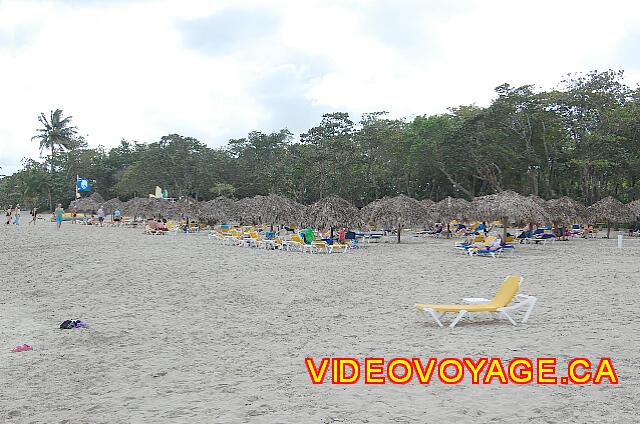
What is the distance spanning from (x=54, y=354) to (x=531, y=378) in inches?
210

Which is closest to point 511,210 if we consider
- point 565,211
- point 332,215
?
point 565,211

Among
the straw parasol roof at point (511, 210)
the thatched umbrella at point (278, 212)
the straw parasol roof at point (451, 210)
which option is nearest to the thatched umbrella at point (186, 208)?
the thatched umbrella at point (278, 212)

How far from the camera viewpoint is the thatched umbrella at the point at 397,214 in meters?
22.8

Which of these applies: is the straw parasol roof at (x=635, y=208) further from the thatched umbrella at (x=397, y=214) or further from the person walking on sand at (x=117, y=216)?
the person walking on sand at (x=117, y=216)

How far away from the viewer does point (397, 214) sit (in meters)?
22.8

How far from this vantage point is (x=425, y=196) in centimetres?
4616

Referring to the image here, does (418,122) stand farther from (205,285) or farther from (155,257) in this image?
(205,285)

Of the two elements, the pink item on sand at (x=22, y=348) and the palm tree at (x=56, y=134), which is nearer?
the pink item on sand at (x=22, y=348)

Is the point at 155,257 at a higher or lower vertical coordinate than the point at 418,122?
lower

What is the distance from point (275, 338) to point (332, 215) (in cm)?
1471

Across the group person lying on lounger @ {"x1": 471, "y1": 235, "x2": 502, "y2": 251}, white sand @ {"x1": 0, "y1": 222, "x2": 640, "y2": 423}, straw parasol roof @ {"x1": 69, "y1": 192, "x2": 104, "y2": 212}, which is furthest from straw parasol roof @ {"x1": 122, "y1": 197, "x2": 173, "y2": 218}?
person lying on lounger @ {"x1": 471, "y1": 235, "x2": 502, "y2": 251}

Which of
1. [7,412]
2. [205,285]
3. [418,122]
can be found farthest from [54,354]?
[418,122]

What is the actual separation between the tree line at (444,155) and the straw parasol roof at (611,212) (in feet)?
16.3

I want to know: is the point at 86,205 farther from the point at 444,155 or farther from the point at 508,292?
the point at 508,292
